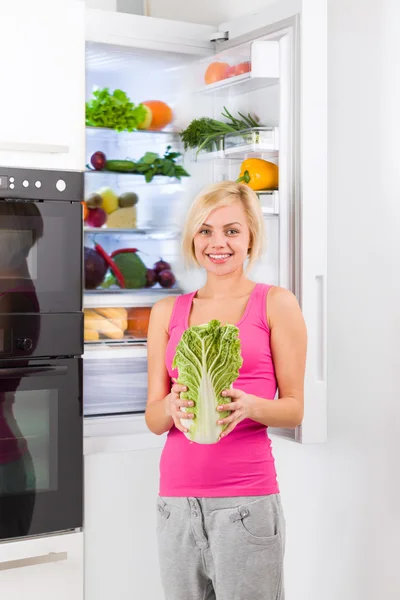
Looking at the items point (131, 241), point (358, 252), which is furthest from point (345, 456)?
point (131, 241)

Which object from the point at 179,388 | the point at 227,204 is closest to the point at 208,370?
the point at 179,388

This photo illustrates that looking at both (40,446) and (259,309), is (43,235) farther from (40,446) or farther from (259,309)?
(259,309)

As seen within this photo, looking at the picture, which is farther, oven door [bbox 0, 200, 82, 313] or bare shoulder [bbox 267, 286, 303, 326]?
oven door [bbox 0, 200, 82, 313]

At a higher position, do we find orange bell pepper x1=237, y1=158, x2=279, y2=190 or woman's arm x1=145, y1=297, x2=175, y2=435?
orange bell pepper x1=237, y1=158, x2=279, y2=190

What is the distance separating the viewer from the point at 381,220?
232cm

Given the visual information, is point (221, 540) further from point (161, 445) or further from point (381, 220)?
point (381, 220)

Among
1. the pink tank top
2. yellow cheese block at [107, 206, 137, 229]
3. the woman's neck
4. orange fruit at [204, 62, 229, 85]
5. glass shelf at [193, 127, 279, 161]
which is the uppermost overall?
orange fruit at [204, 62, 229, 85]

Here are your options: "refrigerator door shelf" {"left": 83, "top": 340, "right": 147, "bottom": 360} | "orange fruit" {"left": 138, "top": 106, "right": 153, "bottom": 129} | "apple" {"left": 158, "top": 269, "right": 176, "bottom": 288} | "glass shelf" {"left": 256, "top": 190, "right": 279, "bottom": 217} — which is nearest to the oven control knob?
"refrigerator door shelf" {"left": 83, "top": 340, "right": 147, "bottom": 360}

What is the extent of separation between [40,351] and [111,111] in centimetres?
78

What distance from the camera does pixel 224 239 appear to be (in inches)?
76.5

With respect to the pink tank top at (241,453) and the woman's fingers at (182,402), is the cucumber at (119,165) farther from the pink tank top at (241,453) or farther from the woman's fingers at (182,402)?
the woman's fingers at (182,402)

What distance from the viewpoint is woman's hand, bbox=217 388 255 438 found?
170cm

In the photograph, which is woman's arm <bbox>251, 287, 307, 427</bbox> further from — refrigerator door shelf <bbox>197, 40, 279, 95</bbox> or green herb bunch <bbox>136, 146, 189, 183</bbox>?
green herb bunch <bbox>136, 146, 189, 183</bbox>

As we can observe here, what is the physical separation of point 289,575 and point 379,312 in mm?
941
